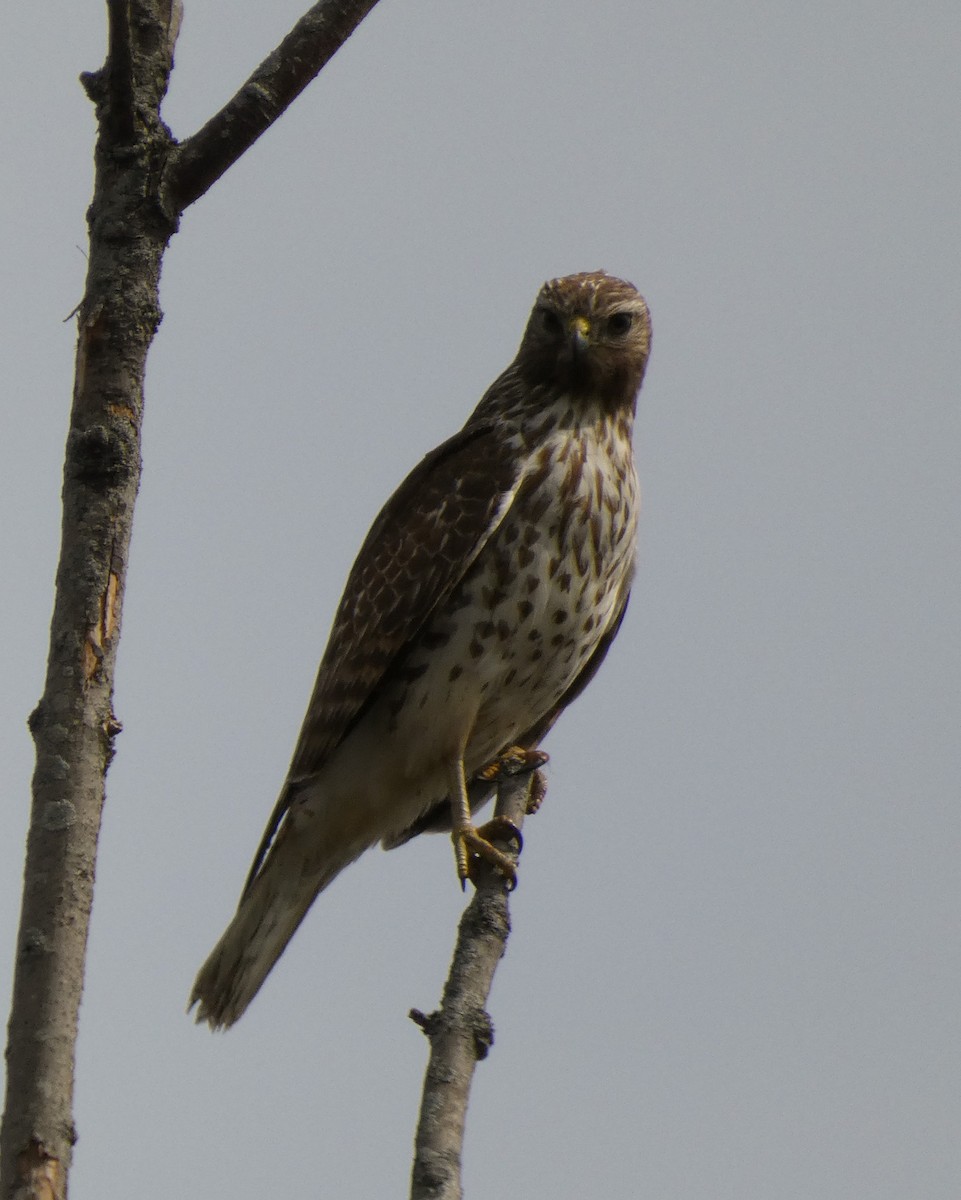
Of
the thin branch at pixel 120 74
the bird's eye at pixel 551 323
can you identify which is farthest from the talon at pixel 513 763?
the thin branch at pixel 120 74

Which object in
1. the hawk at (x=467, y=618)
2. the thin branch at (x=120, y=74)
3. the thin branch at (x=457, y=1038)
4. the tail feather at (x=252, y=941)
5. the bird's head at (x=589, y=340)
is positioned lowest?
the thin branch at (x=457, y=1038)

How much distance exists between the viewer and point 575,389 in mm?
6594

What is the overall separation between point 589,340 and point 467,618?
1.22 m

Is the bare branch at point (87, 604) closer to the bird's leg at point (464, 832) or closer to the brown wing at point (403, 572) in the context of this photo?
the bird's leg at point (464, 832)

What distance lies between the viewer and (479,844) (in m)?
5.66

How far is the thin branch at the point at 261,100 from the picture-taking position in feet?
12.1

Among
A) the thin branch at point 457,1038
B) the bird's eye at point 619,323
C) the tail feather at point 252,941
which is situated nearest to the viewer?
the thin branch at point 457,1038

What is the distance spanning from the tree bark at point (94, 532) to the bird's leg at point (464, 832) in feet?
7.28

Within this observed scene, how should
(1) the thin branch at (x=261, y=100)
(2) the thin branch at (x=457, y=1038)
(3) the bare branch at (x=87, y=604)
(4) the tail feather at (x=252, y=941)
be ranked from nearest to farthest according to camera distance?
(3) the bare branch at (x=87, y=604)
(2) the thin branch at (x=457, y=1038)
(1) the thin branch at (x=261, y=100)
(4) the tail feather at (x=252, y=941)

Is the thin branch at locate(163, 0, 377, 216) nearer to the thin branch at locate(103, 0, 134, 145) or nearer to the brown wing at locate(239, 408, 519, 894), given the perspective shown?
the thin branch at locate(103, 0, 134, 145)

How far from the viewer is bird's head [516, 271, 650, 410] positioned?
660cm

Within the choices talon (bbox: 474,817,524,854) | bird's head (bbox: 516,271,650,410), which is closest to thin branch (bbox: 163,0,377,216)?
talon (bbox: 474,817,524,854)

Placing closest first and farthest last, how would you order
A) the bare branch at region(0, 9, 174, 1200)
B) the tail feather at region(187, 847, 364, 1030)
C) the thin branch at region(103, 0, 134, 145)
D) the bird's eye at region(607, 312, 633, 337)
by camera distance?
the bare branch at region(0, 9, 174, 1200)
the thin branch at region(103, 0, 134, 145)
the tail feather at region(187, 847, 364, 1030)
the bird's eye at region(607, 312, 633, 337)

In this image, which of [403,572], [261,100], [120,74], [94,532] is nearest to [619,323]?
[403,572]
